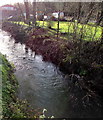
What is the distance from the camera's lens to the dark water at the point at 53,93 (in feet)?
18.1

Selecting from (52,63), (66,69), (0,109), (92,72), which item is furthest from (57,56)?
(0,109)

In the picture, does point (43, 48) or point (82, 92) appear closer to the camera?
point (82, 92)

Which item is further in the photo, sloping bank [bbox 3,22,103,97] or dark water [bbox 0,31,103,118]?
sloping bank [bbox 3,22,103,97]

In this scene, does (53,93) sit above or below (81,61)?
below

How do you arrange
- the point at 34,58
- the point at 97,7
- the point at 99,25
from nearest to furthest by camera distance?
the point at 97,7, the point at 99,25, the point at 34,58

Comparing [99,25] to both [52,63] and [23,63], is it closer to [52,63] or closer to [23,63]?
[52,63]

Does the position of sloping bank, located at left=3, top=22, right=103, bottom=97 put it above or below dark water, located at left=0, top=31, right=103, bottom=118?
above

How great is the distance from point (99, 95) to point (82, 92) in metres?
0.91

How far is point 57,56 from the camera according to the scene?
10312 millimetres

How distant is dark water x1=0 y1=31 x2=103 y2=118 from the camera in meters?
5.52

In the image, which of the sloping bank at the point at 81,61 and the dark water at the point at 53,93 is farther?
the sloping bank at the point at 81,61

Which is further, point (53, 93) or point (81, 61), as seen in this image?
point (81, 61)

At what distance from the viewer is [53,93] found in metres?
6.55

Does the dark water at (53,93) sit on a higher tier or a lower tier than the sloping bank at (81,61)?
lower
